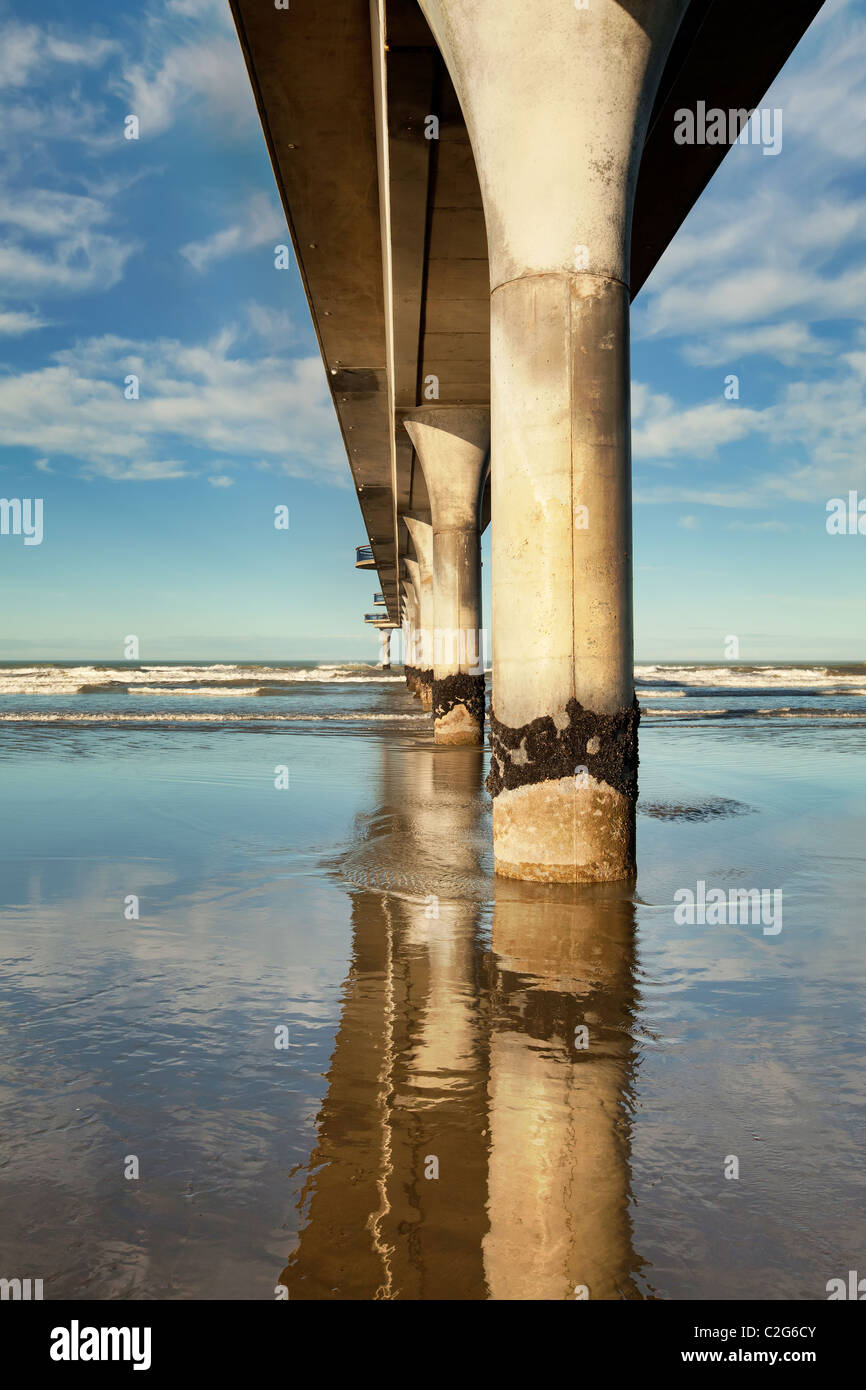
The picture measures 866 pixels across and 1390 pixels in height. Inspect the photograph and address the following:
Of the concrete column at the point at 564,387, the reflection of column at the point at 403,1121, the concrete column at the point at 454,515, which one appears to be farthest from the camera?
the concrete column at the point at 454,515

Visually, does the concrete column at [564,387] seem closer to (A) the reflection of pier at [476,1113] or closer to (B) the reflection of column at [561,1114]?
(A) the reflection of pier at [476,1113]

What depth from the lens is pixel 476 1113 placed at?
3.06 m

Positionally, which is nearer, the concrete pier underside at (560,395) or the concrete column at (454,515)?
the concrete pier underside at (560,395)

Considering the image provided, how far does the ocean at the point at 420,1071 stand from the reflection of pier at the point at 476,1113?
10 mm

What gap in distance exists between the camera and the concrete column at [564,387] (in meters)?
6.12

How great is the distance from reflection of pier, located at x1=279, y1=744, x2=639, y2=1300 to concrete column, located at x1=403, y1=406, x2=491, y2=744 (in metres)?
14.8

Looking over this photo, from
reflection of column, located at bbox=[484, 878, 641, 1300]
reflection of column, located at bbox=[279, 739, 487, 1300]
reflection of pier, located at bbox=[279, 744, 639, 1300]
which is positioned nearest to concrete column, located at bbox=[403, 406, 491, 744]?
reflection of column, located at bbox=[279, 739, 487, 1300]

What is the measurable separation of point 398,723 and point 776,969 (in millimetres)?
21902

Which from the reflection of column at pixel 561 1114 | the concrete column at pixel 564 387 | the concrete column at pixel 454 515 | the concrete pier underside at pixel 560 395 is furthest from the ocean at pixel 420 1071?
the concrete column at pixel 454 515

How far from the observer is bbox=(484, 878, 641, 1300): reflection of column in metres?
2.30

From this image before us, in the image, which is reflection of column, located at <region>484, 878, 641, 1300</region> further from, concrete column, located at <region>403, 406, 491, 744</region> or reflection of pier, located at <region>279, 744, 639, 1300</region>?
concrete column, located at <region>403, 406, 491, 744</region>

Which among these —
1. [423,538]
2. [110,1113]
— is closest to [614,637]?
[110,1113]

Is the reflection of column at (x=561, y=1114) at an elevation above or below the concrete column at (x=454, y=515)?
below
